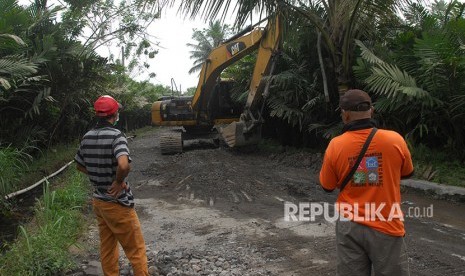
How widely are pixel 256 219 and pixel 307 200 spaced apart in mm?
1230

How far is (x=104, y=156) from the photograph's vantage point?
3.48m

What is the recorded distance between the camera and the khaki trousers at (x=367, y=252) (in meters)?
2.40

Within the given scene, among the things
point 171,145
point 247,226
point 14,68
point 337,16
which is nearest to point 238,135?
point 171,145

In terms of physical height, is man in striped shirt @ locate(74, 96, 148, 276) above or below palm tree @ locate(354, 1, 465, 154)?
below

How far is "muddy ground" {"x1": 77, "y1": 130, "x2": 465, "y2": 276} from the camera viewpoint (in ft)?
13.4

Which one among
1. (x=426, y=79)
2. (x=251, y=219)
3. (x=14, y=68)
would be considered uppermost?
(x=14, y=68)

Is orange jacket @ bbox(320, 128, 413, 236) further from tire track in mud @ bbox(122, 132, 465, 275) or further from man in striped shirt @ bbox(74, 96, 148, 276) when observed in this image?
man in striped shirt @ bbox(74, 96, 148, 276)

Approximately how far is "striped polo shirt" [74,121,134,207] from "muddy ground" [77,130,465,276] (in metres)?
0.90

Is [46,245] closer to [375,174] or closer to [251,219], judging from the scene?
[251,219]

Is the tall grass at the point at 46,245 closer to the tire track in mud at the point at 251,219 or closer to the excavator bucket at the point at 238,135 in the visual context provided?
the tire track in mud at the point at 251,219

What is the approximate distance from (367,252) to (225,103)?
10355mm

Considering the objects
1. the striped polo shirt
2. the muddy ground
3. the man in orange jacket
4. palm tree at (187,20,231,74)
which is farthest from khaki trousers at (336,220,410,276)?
palm tree at (187,20,231,74)

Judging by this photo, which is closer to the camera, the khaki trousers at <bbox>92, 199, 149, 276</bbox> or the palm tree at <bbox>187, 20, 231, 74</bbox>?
the khaki trousers at <bbox>92, 199, 149, 276</bbox>

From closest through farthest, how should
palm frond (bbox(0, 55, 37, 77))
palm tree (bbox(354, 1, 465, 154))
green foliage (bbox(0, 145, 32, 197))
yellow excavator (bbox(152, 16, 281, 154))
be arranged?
1. green foliage (bbox(0, 145, 32, 197))
2. palm tree (bbox(354, 1, 465, 154))
3. palm frond (bbox(0, 55, 37, 77))
4. yellow excavator (bbox(152, 16, 281, 154))
